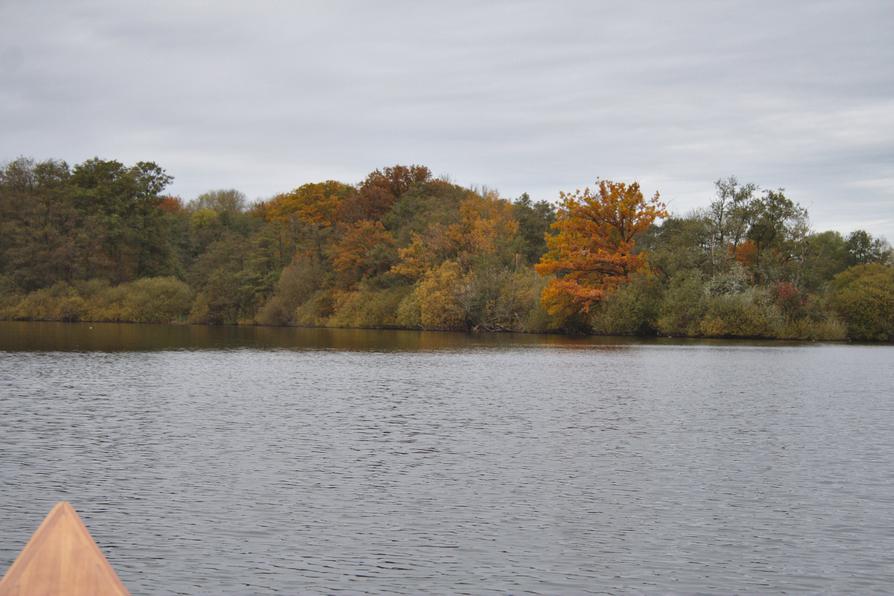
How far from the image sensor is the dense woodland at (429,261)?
7306 centimetres

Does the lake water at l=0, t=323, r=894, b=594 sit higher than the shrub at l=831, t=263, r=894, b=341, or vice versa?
the shrub at l=831, t=263, r=894, b=341

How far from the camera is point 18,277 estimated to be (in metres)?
109

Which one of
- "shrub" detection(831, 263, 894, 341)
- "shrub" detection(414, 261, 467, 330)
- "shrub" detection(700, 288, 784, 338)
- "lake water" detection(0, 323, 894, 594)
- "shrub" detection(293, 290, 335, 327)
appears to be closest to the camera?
"lake water" detection(0, 323, 894, 594)

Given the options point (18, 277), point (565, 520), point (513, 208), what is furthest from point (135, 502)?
point (18, 277)

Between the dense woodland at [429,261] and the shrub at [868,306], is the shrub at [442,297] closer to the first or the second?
the dense woodland at [429,261]

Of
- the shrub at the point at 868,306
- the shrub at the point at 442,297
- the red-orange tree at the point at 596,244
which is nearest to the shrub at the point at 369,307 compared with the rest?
the shrub at the point at 442,297

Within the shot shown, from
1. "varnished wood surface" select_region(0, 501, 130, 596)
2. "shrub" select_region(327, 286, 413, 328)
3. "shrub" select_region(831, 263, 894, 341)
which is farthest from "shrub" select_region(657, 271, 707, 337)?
"varnished wood surface" select_region(0, 501, 130, 596)

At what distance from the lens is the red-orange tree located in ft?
247

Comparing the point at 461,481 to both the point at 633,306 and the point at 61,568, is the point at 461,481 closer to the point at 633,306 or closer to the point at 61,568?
the point at 61,568

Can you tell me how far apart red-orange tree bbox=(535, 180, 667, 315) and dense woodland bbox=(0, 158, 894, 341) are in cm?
16

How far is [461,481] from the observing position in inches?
674

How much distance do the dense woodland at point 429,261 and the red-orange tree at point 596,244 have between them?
162 mm

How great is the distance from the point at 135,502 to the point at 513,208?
3347 inches

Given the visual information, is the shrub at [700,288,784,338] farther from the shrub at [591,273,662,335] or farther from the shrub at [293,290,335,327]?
the shrub at [293,290,335,327]
